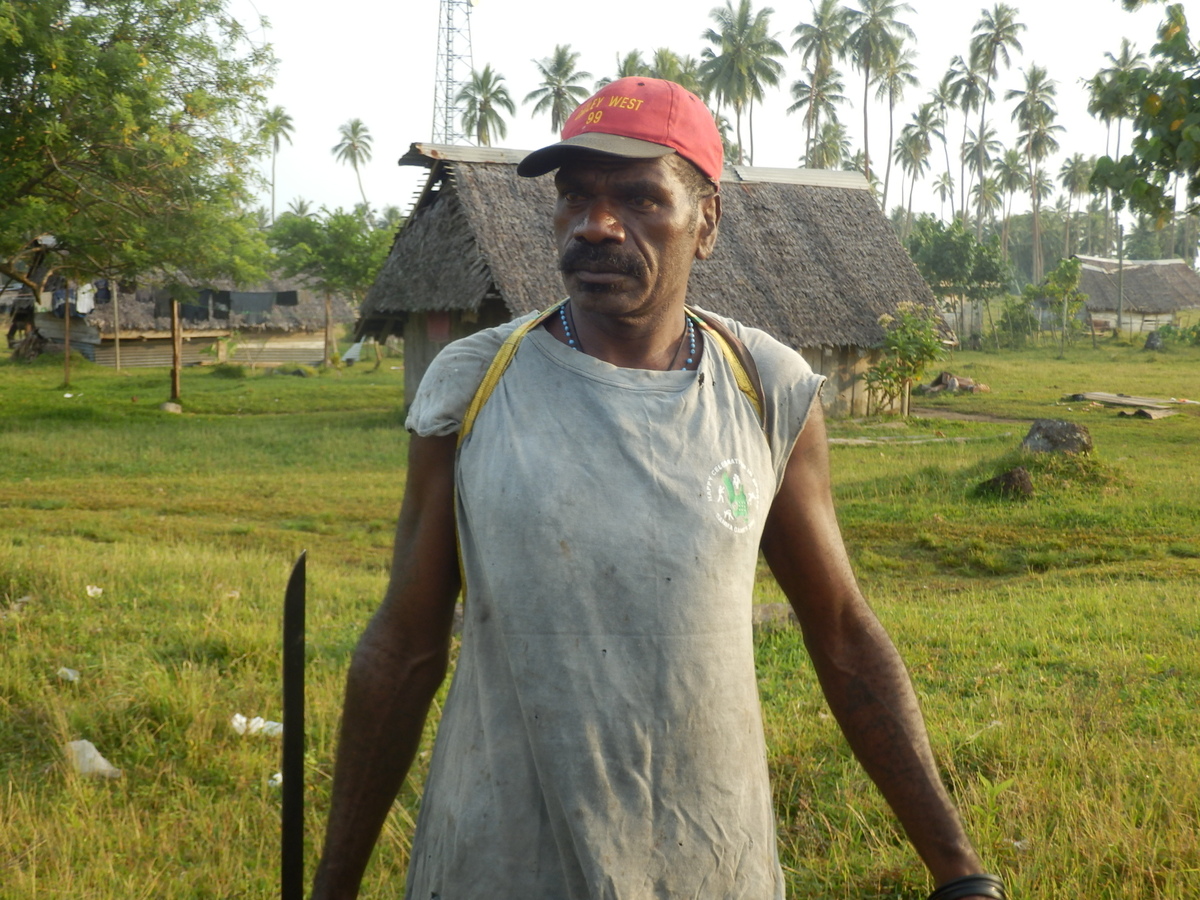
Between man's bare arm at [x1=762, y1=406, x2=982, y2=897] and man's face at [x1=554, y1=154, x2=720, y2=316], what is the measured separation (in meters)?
0.32

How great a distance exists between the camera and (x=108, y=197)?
1342cm

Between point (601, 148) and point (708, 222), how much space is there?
0.97 ft

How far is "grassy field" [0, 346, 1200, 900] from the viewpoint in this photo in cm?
280

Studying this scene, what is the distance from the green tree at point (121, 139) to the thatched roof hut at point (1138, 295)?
3730 centimetres

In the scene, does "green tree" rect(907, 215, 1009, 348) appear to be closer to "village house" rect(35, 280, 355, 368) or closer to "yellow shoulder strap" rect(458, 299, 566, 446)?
"village house" rect(35, 280, 355, 368)

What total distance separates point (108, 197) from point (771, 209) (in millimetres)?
11039

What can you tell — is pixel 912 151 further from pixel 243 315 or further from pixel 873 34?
pixel 243 315

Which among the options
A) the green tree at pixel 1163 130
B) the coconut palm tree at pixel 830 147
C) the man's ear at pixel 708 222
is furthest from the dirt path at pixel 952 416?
the coconut palm tree at pixel 830 147

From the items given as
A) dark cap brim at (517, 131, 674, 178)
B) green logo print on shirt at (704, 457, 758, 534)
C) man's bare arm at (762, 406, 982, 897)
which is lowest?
man's bare arm at (762, 406, 982, 897)

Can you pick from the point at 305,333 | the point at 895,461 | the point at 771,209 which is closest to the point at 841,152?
the point at 305,333

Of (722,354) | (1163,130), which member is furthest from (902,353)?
(722,354)

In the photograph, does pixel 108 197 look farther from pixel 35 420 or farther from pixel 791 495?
pixel 791 495

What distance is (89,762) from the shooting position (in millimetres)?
3525

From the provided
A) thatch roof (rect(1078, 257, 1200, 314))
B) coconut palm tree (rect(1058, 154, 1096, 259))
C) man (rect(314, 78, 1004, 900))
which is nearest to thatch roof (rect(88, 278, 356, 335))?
man (rect(314, 78, 1004, 900))
